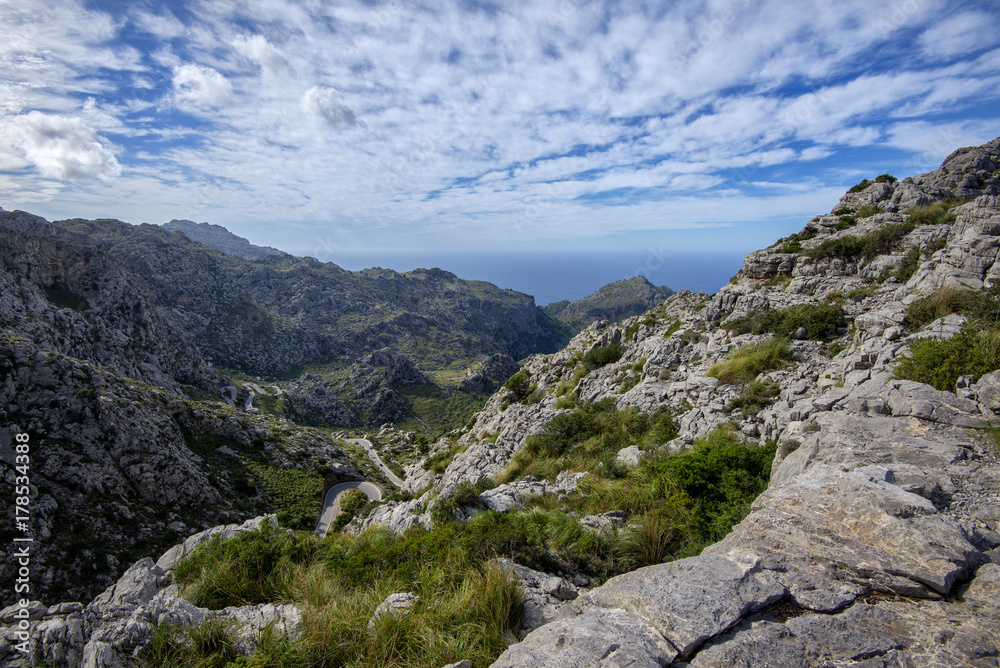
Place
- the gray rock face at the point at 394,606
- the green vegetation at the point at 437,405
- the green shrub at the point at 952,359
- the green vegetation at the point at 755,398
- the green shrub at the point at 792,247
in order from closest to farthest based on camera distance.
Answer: the gray rock face at the point at 394,606, the green shrub at the point at 952,359, the green vegetation at the point at 755,398, the green shrub at the point at 792,247, the green vegetation at the point at 437,405

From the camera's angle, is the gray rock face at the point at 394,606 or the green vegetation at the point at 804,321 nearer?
the gray rock face at the point at 394,606

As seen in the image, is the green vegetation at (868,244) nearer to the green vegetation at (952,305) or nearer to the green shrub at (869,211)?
the green shrub at (869,211)

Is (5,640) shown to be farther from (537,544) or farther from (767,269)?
(767,269)

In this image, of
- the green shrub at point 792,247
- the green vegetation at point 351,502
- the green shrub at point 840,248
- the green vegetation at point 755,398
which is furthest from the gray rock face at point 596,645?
the green vegetation at point 351,502

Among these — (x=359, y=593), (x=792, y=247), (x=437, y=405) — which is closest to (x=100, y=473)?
(x=359, y=593)

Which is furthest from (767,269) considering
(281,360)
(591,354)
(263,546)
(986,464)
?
(281,360)

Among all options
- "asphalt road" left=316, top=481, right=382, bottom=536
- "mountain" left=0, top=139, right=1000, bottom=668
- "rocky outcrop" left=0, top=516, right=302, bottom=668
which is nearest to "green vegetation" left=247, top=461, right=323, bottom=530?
"asphalt road" left=316, top=481, right=382, bottom=536

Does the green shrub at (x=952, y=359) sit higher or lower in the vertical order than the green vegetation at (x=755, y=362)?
higher
